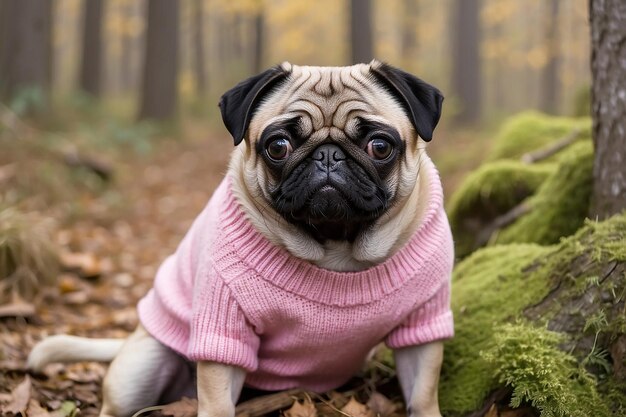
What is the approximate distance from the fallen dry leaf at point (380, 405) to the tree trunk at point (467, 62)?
1633 cm

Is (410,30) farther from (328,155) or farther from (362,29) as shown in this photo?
(328,155)

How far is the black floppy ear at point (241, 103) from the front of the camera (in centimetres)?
309

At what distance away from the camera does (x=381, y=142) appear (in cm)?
301

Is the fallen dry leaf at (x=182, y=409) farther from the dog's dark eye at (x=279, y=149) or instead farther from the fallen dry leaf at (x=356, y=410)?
the dog's dark eye at (x=279, y=149)

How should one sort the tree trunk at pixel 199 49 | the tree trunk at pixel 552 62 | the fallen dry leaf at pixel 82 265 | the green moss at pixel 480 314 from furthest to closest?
1. the tree trunk at pixel 199 49
2. the tree trunk at pixel 552 62
3. the fallen dry leaf at pixel 82 265
4. the green moss at pixel 480 314

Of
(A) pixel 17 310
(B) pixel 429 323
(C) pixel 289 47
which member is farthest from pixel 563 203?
(C) pixel 289 47

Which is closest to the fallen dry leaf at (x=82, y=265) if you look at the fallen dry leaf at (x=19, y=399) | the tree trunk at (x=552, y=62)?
the fallen dry leaf at (x=19, y=399)

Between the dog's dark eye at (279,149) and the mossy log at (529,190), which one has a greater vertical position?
the dog's dark eye at (279,149)

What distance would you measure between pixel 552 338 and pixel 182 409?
1.76 meters

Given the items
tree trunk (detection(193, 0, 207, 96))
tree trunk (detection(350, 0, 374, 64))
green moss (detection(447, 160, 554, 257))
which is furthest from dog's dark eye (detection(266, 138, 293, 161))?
tree trunk (detection(193, 0, 207, 96))

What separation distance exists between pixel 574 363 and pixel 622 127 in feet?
4.62

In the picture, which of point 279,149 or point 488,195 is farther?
point 488,195

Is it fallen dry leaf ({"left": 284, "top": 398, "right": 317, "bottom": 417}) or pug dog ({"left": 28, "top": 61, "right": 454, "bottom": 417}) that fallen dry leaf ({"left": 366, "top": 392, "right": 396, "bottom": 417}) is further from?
fallen dry leaf ({"left": 284, "top": 398, "right": 317, "bottom": 417})

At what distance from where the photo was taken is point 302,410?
11.0 ft
